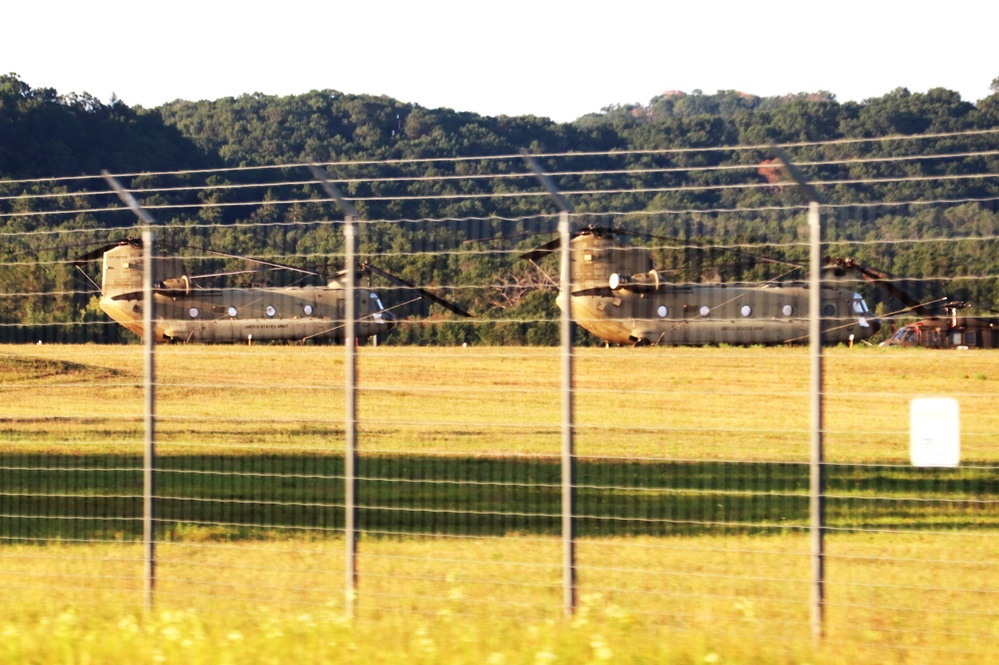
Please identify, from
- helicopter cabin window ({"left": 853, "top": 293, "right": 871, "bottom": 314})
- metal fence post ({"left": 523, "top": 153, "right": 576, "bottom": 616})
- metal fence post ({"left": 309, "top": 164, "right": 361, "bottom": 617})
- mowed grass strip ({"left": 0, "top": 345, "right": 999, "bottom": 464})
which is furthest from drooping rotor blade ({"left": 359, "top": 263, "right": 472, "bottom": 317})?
helicopter cabin window ({"left": 853, "top": 293, "right": 871, "bottom": 314})

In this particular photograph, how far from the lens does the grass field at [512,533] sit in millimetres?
7031

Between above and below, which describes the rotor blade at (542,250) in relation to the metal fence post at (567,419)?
above

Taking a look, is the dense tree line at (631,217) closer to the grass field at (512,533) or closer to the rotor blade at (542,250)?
the rotor blade at (542,250)

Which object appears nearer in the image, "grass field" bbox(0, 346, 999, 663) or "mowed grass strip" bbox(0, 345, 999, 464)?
"grass field" bbox(0, 346, 999, 663)

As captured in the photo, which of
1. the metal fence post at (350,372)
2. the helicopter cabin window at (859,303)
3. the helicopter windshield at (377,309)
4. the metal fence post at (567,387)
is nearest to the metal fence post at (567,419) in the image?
the metal fence post at (567,387)

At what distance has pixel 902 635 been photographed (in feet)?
23.6

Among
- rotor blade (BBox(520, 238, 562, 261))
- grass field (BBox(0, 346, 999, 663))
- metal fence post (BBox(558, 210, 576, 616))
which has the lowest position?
grass field (BBox(0, 346, 999, 663))

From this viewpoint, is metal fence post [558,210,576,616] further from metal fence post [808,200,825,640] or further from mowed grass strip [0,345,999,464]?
mowed grass strip [0,345,999,464]

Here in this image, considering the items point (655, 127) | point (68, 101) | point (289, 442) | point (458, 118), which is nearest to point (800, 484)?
point (289, 442)

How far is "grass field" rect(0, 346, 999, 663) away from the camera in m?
7.03

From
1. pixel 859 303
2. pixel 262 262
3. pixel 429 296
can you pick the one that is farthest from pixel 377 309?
pixel 429 296

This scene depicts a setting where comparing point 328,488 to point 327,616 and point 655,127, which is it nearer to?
point 327,616

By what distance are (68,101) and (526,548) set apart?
7243cm

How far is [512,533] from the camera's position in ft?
37.7
